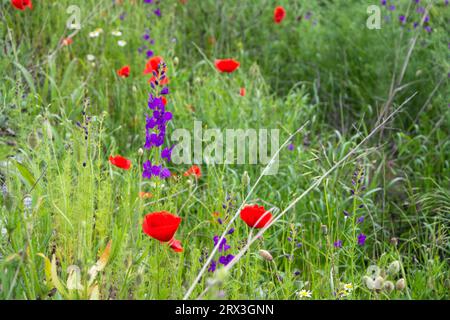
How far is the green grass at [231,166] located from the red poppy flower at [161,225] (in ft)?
0.50

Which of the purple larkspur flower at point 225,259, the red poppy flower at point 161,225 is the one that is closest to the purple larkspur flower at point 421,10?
the purple larkspur flower at point 225,259

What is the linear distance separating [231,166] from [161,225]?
140 centimetres

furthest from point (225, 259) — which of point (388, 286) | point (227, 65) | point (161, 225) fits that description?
point (227, 65)

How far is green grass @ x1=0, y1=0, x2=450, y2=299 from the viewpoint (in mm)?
1949

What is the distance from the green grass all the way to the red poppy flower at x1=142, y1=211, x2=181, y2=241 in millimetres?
151

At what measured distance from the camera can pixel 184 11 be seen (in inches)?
177

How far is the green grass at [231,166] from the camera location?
6.40 ft

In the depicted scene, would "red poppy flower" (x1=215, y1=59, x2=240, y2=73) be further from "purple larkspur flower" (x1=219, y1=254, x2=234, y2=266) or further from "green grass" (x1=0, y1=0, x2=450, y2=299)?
"purple larkspur flower" (x1=219, y1=254, x2=234, y2=266)

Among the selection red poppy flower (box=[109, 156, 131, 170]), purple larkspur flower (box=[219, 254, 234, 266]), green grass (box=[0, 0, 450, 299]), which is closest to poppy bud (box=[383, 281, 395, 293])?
green grass (box=[0, 0, 450, 299])

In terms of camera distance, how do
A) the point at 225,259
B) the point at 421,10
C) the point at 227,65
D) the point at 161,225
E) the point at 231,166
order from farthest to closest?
→ the point at 421,10, the point at 227,65, the point at 231,166, the point at 225,259, the point at 161,225

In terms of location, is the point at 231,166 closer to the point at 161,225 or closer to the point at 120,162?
the point at 120,162

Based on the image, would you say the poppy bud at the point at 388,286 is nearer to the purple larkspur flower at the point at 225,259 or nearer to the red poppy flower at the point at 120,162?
the purple larkspur flower at the point at 225,259

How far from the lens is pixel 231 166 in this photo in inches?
120
